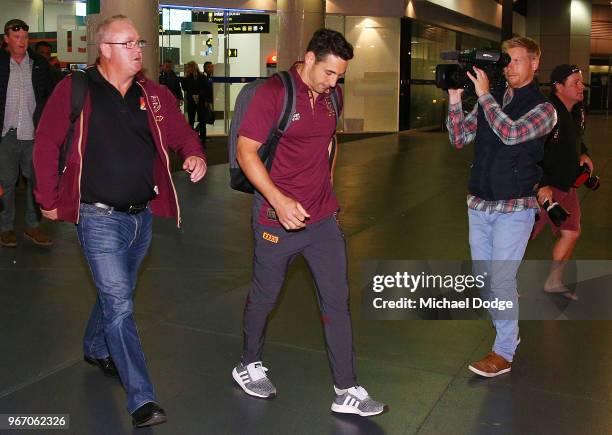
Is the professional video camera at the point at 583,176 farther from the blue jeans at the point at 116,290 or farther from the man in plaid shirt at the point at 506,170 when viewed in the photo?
the blue jeans at the point at 116,290

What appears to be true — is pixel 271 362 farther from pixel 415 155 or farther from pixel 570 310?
pixel 415 155

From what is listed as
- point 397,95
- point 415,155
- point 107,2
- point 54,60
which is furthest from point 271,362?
point 397,95

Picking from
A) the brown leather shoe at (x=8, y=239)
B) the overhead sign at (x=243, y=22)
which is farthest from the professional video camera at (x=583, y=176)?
the overhead sign at (x=243, y=22)

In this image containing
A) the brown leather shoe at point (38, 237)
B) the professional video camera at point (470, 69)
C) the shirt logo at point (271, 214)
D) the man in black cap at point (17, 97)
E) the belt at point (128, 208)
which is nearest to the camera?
the belt at point (128, 208)

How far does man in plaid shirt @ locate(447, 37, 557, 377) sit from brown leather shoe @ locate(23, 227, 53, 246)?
4.81m

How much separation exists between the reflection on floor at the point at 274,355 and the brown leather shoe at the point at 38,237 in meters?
0.09

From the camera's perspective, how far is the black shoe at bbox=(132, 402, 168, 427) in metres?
4.23

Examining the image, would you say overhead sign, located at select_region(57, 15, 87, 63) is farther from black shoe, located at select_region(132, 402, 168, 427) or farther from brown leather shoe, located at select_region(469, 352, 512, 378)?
black shoe, located at select_region(132, 402, 168, 427)

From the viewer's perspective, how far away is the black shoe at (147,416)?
4227mm

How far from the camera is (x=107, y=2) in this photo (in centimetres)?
1306

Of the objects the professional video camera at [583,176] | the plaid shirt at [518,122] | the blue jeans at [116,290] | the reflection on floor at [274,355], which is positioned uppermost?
the plaid shirt at [518,122]

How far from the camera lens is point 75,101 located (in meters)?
4.19

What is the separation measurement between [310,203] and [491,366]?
1.55m

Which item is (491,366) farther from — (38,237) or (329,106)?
(38,237)
